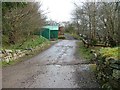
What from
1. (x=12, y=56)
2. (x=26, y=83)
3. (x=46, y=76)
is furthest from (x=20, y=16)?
(x=26, y=83)

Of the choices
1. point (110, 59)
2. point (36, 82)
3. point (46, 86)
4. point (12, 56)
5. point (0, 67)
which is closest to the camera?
point (110, 59)

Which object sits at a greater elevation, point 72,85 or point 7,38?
point 7,38

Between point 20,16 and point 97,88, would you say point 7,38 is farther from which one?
point 97,88

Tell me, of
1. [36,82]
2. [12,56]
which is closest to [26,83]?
[36,82]

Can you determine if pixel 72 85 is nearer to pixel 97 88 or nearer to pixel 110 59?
pixel 97 88

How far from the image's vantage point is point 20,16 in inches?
736

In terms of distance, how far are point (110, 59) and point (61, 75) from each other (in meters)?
3.32

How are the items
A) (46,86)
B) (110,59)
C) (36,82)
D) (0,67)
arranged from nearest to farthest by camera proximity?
(110,59) < (46,86) < (36,82) < (0,67)

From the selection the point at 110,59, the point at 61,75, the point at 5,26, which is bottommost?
the point at 61,75

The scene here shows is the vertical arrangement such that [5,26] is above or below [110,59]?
above

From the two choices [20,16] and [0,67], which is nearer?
[0,67]

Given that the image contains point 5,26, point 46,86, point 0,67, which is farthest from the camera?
point 5,26

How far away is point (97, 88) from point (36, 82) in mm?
2303

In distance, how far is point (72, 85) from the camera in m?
8.25
